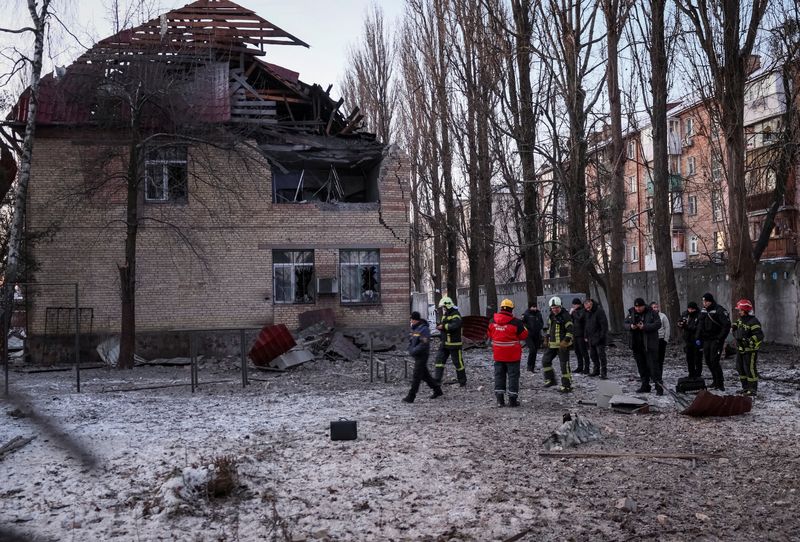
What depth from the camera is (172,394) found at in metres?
14.5

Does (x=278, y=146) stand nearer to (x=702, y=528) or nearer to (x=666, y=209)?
(x=666, y=209)

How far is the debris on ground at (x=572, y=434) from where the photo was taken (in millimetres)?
8766

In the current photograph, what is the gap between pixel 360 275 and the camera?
23703mm

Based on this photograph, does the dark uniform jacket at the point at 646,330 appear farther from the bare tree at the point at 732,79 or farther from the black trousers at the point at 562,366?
the bare tree at the point at 732,79

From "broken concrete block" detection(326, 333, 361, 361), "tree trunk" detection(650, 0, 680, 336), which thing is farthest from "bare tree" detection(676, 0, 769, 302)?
"broken concrete block" detection(326, 333, 361, 361)

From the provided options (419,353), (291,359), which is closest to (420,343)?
(419,353)

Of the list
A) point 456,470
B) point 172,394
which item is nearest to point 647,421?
point 456,470

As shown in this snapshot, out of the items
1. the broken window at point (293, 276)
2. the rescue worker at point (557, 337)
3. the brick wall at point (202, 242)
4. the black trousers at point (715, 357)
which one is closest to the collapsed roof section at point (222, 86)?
the brick wall at point (202, 242)

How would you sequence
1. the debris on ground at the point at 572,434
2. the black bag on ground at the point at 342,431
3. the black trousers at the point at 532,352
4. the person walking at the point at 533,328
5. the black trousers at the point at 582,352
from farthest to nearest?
the person walking at the point at 533,328, the black trousers at the point at 532,352, the black trousers at the point at 582,352, the black bag on ground at the point at 342,431, the debris on ground at the point at 572,434

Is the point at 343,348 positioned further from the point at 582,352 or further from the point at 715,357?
the point at 715,357

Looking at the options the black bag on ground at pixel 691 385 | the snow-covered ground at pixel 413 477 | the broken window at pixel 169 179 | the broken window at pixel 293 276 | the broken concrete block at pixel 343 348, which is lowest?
the snow-covered ground at pixel 413 477

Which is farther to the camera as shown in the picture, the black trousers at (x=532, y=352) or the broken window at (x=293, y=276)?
the broken window at (x=293, y=276)

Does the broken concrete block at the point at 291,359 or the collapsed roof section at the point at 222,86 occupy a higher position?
the collapsed roof section at the point at 222,86

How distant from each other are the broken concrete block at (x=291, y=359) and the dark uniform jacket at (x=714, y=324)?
10.1 meters
